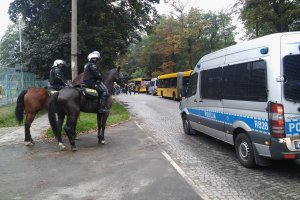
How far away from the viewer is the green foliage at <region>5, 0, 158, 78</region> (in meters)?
22.3

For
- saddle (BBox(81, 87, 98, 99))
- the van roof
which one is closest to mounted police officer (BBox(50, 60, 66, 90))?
saddle (BBox(81, 87, 98, 99))

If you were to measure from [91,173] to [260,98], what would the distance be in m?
3.67

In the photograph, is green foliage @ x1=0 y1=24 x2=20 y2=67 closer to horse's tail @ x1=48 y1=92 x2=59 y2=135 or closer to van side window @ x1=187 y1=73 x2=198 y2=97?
van side window @ x1=187 y1=73 x2=198 y2=97

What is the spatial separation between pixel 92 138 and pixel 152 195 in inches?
256

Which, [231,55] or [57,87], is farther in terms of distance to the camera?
[57,87]

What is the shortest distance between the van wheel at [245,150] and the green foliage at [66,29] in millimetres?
14988

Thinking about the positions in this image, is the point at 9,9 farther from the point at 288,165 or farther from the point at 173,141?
the point at 288,165

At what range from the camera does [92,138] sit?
40.6ft

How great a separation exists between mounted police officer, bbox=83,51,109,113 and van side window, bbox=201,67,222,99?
2.84 metres

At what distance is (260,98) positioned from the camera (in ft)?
23.9

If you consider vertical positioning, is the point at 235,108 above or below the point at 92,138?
above

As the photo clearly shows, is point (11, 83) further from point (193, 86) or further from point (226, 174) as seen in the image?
point (226, 174)

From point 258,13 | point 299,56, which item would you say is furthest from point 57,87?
point 258,13

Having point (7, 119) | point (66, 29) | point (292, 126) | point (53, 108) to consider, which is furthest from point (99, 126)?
point (66, 29)
